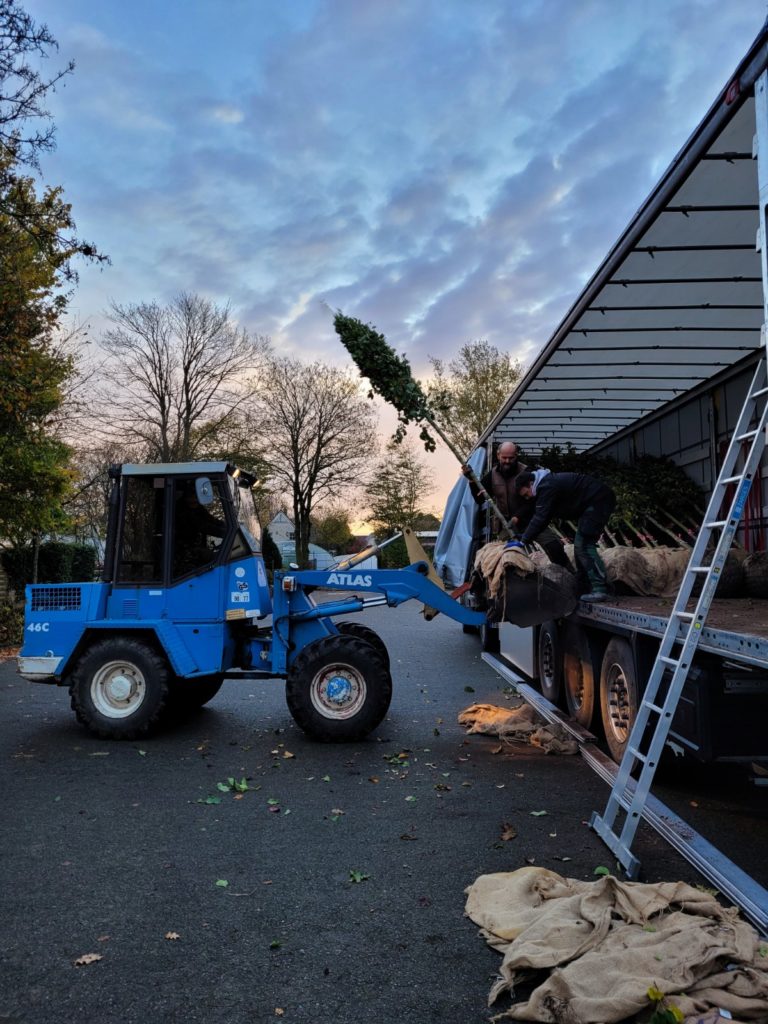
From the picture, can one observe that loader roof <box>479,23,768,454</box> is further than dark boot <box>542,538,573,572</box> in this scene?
No

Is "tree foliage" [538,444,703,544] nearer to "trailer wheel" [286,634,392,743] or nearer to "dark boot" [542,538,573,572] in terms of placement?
"dark boot" [542,538,573,572]

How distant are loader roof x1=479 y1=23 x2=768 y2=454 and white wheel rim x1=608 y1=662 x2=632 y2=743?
3.36 metres

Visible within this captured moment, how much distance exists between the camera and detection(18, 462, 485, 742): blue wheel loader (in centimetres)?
753

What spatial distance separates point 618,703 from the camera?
21.2ft

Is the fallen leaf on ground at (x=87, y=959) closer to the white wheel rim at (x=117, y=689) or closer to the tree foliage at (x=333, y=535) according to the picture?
the white wheel rim at (x=117, y=689)

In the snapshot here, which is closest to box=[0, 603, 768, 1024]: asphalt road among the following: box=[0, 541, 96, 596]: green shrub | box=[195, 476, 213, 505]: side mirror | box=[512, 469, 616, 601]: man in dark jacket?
box=[512, 469, 616, 601]: man in dark jacket

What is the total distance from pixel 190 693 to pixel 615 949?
6.50 meters

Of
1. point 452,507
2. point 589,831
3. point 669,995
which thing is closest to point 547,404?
point 452,507

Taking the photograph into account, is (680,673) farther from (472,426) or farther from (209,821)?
(472,426)

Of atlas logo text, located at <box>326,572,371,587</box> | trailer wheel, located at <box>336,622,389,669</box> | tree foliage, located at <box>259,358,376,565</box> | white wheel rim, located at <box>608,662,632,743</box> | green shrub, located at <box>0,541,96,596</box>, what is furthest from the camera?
tree foliage, located at <box>259,358,376,565</box>

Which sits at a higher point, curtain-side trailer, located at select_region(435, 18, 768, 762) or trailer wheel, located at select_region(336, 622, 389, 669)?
curtain-side trailer, located at select_region(435, 18, 768, 762)

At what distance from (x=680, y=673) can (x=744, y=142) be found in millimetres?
3305

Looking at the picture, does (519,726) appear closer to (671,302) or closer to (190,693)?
(190,693)

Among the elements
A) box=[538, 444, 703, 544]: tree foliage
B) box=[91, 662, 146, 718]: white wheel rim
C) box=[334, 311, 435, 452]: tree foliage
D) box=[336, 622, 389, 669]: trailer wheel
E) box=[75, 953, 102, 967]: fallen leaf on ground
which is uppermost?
box=[334, 311, 435, 452]: tree foliage
